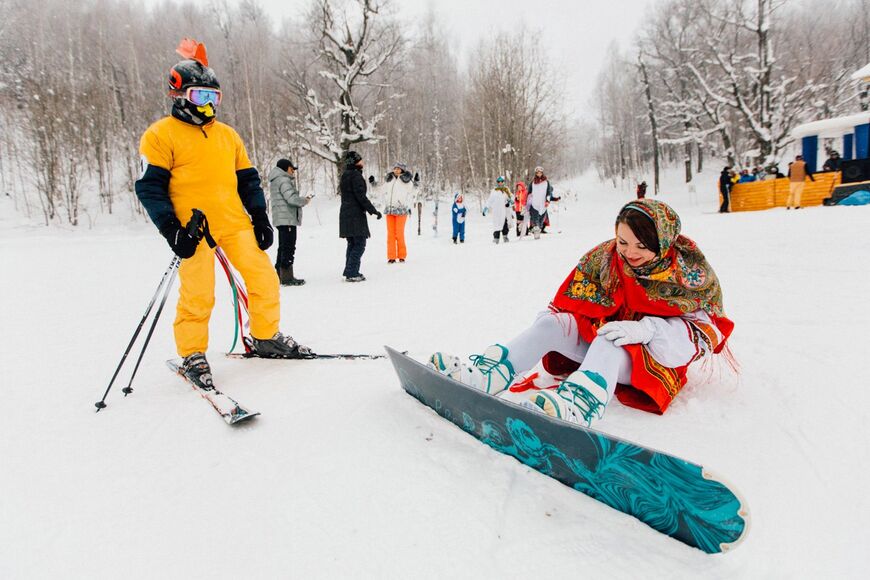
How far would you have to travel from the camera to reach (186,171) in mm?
2498

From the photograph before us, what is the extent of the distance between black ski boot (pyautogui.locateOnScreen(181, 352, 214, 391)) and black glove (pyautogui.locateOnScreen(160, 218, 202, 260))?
2.01ft

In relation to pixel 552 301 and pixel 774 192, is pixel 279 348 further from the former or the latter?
pixel 774 192

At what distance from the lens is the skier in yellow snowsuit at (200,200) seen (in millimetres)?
2387

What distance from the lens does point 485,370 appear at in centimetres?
188

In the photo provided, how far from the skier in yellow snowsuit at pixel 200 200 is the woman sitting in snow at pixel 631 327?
147cm

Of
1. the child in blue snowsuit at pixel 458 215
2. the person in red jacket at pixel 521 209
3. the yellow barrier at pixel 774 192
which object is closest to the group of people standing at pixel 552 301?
the child in blue snowsuit at pixel 458 215

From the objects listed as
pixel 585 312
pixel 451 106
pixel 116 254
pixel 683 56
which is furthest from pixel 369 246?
pixel 683 56

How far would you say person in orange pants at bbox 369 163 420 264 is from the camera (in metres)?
7.79

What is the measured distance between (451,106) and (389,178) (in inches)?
905

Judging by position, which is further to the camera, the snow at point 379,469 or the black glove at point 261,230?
the black glove at point 261,230

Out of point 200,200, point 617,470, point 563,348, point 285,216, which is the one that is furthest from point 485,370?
point 285,216

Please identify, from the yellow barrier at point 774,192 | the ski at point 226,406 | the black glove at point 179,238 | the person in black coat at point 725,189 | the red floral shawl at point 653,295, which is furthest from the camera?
the person in black coat at point 725,189

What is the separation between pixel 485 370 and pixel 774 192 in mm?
16505

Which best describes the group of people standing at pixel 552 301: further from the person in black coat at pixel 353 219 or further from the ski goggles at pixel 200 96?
the person in black coat at pixel 353 219
